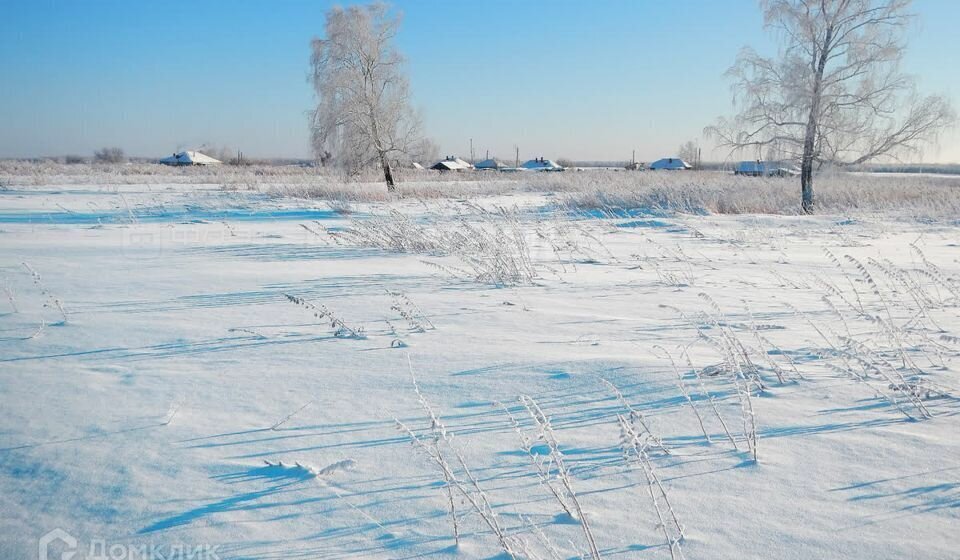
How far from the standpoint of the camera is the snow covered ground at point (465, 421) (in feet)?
4.59

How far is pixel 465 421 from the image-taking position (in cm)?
201

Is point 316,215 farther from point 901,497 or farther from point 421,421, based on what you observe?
point 901,497

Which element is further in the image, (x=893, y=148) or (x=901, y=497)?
(x=893, y=148)

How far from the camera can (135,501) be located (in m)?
1.54

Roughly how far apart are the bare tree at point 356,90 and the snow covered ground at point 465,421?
60.5 ft

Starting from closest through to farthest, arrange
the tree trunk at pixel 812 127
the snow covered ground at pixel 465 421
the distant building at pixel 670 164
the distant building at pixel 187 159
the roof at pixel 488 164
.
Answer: the snow covered ground at pixel 465 421 → the tree trunk at pixel 812 127 → the distant building at pixel 187 159 → the distant building at pixel 670 164 → the roof at pixel 488 164

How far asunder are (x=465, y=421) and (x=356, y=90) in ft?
71.7

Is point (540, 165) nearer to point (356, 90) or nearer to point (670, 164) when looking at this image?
point (670, 164)

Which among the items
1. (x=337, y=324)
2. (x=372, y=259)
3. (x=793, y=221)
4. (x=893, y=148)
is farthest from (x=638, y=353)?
(x=893, y=148)

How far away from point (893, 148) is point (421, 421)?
61.3 ft

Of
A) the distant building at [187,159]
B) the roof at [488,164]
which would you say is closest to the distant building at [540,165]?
the roof at [488,164]

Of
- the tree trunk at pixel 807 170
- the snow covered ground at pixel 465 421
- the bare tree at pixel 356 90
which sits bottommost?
the snow covered ground at pixel 465 421

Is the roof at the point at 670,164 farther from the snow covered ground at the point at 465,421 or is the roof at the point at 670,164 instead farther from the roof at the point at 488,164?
the snow covered ground at the point at 465,421

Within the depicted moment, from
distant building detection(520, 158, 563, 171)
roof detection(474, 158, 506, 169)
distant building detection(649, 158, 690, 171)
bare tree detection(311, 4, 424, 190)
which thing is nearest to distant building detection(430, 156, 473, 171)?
roof detection(474, 158, 506, 169)
